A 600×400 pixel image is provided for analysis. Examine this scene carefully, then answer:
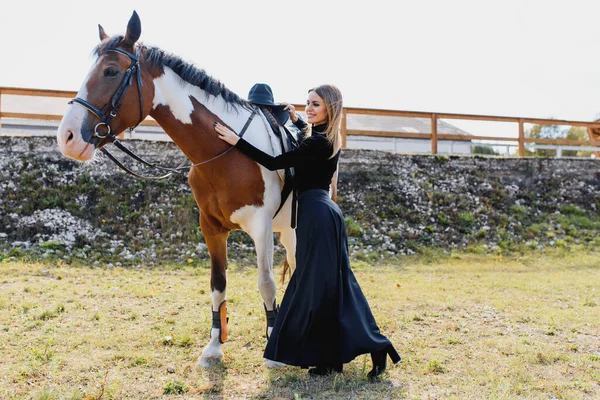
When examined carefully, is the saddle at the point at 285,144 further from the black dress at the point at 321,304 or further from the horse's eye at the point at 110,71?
the horse's eye at the point at 110,71

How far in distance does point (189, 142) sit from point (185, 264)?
5.44 meters

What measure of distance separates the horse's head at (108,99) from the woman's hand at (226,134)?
0.55 metres

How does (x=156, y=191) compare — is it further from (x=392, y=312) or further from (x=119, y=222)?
(x=392, y=312)

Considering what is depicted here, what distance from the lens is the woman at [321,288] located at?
3258mm

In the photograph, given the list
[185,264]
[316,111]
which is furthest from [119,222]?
A: [316,111]

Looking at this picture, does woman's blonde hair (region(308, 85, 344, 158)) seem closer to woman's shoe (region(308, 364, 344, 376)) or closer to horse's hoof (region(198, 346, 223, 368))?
woman's shoe (region(308, 364, 344, 376))

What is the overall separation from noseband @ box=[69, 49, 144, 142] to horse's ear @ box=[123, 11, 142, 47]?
0.10 metres

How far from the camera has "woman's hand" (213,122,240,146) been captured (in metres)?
3.60

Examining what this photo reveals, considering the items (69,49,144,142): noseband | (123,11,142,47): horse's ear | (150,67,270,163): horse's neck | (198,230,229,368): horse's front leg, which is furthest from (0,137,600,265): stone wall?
(123,11,142,47): horse's ear

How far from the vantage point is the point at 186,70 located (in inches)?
145

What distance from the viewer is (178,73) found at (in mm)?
3678

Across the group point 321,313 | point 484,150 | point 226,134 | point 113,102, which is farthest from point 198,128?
point 484,150

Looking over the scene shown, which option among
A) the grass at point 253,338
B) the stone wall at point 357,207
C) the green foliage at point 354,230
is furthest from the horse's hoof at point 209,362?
the green foliage at point 354,230

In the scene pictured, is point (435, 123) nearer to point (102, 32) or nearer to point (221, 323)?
point (221, 323)
